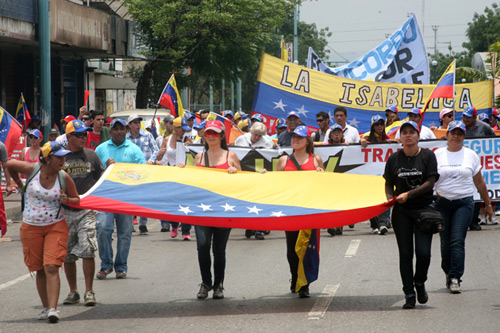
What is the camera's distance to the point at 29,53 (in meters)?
32.3

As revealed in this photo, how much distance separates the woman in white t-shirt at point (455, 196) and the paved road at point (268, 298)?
33cm

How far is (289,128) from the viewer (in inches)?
621

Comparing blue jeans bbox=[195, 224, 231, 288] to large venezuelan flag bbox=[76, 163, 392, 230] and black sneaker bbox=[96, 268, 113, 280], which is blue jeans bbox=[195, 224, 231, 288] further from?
black sneaker bbox=[96, 268, 113, 280]

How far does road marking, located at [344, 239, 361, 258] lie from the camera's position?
1188 cm

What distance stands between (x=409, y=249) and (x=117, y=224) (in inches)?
148

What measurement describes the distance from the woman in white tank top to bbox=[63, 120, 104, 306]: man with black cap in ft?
1.61

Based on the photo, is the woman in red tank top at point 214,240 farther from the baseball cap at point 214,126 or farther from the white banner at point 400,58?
the white banner at point 400,58

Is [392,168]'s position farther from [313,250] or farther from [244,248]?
[244,248]

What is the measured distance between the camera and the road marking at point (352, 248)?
11.9 m

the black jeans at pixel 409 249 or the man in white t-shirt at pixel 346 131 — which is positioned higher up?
the man in white t-shirt at pixel 346 131

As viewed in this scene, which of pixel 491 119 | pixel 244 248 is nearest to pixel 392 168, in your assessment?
pixel 244 248

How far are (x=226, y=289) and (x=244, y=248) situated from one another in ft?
11.6

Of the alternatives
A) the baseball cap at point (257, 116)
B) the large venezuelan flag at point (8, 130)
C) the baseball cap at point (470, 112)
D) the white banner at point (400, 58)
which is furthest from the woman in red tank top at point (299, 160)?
the white banner at point (400, 58)

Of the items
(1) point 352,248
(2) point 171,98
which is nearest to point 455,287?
(1) point 352,248
